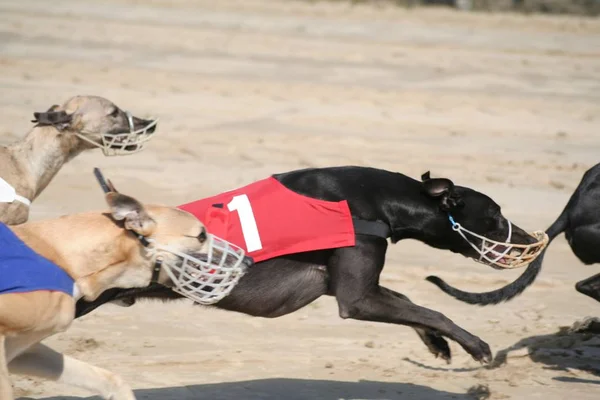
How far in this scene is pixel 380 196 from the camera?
5.18 metres

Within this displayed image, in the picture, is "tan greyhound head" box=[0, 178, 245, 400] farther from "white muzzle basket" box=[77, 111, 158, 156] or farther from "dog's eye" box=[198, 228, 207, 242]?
"white muzzle basket" box=[77, 111, 158, 156]

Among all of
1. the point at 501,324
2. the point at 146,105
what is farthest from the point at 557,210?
the point at 146,105

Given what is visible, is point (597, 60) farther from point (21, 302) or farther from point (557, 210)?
point (21, 302)

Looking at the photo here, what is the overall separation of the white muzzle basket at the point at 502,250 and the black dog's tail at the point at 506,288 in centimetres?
29

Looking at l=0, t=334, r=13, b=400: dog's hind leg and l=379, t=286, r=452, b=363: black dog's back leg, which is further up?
l=0, t=334, r=13, b=400: dog's hind leg

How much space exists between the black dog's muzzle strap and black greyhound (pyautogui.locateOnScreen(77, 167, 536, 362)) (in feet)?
0.07

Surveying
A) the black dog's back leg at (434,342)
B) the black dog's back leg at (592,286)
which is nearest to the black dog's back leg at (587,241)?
the black dog's back leg at (592,286)

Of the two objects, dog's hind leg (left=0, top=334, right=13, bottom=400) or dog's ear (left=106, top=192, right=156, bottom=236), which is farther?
dog's ear (left=106, top=192, right=156, bottom=236)

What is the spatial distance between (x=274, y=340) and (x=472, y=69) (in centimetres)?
1031

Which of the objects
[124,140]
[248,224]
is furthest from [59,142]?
[248,224]

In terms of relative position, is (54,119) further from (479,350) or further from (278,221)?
(479,350)

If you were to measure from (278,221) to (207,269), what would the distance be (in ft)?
1.99

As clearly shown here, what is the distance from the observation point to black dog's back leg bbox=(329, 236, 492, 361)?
5027 mm

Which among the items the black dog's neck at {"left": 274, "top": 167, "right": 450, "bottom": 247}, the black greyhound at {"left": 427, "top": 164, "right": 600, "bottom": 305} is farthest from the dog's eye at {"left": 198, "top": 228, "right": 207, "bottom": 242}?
the black greyhound at {"left": 427, "top": 164, "right": 600, "bottom": 305}
